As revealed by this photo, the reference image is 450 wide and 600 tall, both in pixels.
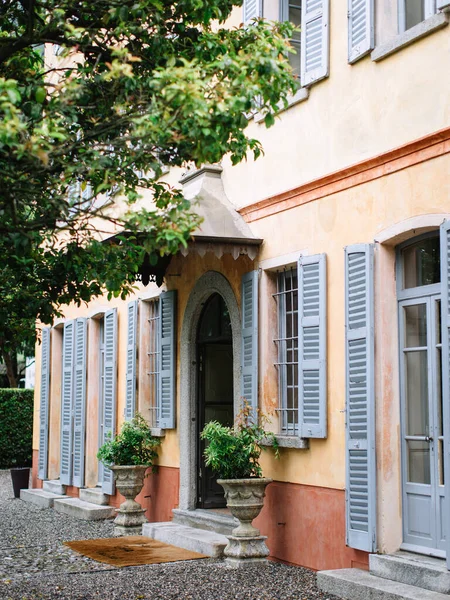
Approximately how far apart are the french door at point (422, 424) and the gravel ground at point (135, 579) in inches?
39.4

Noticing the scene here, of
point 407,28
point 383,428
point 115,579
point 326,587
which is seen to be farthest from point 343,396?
point 407,28

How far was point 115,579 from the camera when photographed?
879cm

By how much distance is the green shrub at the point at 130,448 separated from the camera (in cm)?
1217

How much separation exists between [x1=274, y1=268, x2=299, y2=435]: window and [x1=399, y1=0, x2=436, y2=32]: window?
107 inches

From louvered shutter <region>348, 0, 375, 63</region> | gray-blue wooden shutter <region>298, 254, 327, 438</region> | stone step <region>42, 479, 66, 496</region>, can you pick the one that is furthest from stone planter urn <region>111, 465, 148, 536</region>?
louvered shutter <region>348, 0, 375, 63</region>

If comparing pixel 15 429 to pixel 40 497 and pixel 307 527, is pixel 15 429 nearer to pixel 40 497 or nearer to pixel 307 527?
pixel 40 497

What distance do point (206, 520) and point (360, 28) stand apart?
224 inches

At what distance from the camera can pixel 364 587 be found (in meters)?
7.33

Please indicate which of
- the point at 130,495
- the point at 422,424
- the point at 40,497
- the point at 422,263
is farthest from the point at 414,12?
the point at 40,497

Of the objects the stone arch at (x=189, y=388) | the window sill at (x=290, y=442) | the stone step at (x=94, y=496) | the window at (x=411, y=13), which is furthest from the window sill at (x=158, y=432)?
the window at (x=411, y=13)

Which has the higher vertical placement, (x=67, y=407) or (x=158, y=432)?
(x=67, y=407)

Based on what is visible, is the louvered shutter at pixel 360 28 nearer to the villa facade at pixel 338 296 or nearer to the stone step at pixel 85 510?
the villa facade at pixel 338 296

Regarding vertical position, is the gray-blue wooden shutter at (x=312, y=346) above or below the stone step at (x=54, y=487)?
above

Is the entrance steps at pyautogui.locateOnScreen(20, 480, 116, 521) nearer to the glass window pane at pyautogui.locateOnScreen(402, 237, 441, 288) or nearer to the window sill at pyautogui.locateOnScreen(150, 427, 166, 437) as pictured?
the window sill at pyautogui.locateOnScreen(150, 427, 166, 437)
